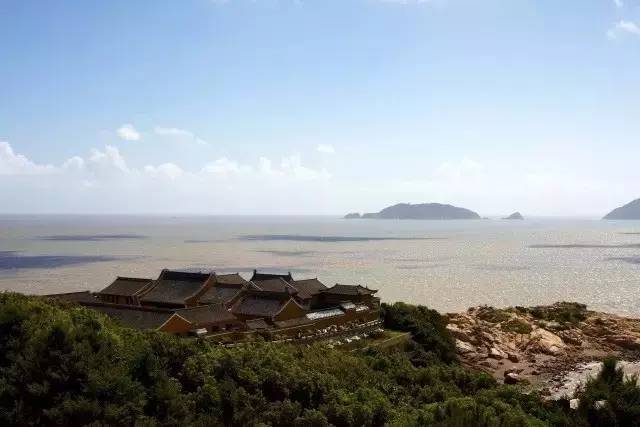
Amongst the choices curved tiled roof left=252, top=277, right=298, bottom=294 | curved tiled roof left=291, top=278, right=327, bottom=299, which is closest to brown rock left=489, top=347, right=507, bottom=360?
curved tiled roof left=291, top=278, right=327, bottom=299

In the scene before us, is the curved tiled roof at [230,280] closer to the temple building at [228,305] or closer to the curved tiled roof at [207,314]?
the temple building at [228,305]

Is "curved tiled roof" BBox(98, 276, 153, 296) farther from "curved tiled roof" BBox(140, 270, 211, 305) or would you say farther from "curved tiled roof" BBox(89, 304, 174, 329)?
"curved tiled roof" BBox(89, 304, 174, 329)

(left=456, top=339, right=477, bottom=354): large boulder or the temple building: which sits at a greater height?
the temple building

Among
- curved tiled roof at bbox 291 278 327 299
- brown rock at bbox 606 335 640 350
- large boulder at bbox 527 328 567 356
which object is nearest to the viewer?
curved tiled roof at bbox 291 278 327 299

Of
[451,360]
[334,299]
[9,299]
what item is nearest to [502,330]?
[451,360]

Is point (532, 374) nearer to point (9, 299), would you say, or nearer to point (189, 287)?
point (189, 287)

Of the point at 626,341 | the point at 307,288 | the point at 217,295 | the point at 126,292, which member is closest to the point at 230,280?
the point at 217,295
